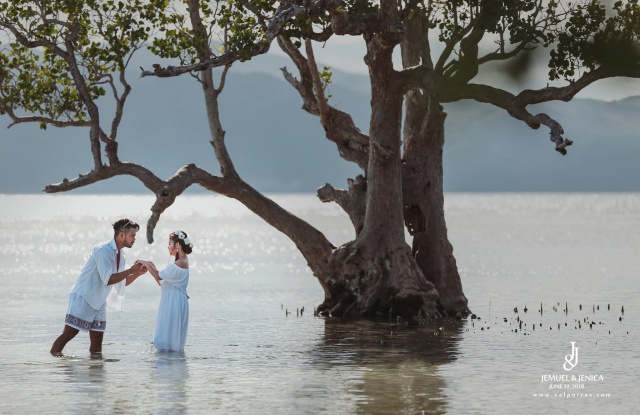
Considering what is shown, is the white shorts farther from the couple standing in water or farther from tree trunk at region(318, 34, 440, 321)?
A: tree trunk at region(318, 34, 440, 321)

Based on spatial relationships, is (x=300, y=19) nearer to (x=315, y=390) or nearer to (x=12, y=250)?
(x=315, y=390)

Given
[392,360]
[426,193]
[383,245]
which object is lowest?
[392,360]

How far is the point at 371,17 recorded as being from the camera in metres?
24.8

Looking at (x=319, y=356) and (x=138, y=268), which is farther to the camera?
(x=319, y=356)

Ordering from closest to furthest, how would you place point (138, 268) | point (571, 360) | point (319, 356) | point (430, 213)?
point (138, 268) → point (571, 360) → point (319, 356) → point (430, 213)

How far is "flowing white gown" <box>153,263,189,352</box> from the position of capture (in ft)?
62.5

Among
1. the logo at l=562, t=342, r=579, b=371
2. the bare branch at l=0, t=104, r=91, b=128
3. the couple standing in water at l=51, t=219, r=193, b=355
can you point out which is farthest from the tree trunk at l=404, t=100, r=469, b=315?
the couple standing in water at l=51, t=219, r=193, b=355

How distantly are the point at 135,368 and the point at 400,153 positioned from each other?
9889mm

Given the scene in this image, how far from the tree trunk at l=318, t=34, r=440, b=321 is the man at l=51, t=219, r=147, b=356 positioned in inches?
323

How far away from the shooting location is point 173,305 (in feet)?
63.0

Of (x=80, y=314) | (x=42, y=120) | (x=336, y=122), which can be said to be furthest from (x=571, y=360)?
(x=42, y=120)

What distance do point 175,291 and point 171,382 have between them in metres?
1.73

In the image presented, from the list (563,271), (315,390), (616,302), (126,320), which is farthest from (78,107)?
(563,271)

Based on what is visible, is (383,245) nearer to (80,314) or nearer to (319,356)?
(319,356)
